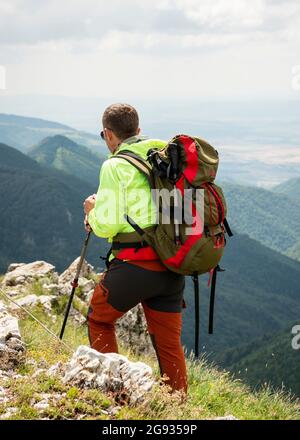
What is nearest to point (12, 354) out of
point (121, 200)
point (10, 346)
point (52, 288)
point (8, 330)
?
point (10, 346)

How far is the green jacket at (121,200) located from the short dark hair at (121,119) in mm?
399

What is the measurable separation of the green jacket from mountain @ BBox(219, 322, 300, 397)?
333 ft

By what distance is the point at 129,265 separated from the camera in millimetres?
5875

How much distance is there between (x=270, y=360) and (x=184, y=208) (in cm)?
11171

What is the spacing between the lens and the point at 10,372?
19.8 feet

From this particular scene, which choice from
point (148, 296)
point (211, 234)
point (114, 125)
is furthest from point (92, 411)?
point (114, 125)

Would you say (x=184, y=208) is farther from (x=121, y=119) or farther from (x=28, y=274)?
(x=28, y=274)

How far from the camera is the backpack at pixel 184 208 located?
5676 mm

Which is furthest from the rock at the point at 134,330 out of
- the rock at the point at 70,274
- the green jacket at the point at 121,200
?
the green jacket at the point at 121,200
